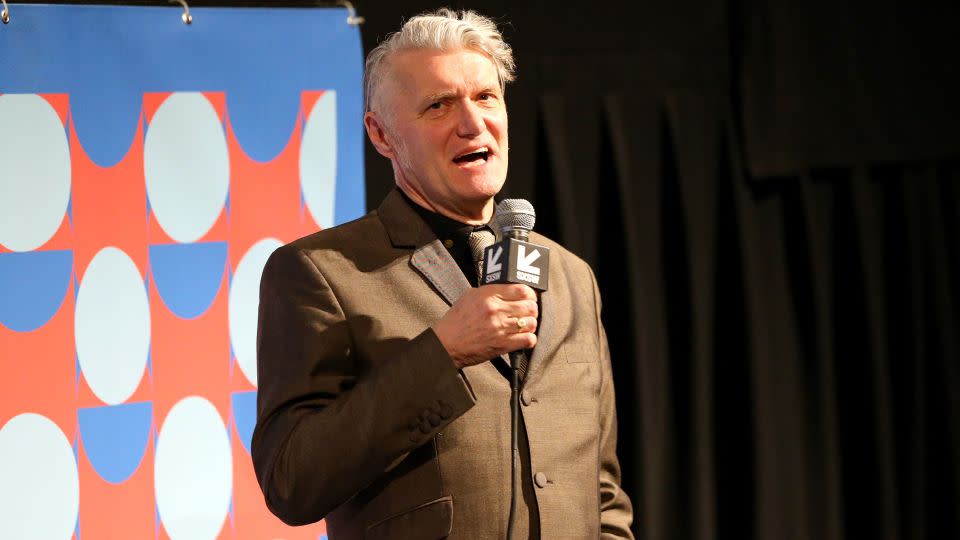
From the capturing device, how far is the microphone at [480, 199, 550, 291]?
61.3 inches

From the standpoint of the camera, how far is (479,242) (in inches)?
76.5

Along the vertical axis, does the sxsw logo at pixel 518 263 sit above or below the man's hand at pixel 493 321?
above

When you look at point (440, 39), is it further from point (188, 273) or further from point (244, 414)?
point (244, 414)

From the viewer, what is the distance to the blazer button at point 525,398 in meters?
1.83

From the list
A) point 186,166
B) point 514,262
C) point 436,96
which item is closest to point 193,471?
point 186,166

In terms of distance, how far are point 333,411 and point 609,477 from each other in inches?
27.0

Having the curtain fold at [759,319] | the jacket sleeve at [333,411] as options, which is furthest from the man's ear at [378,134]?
the curtain fold at [759,319]

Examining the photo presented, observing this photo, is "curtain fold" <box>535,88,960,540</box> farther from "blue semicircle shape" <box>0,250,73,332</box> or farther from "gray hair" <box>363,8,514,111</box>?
"blue semicircle shape" <box>0,250,73,332</box>

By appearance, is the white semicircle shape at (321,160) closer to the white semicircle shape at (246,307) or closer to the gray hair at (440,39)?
the white semicircle shape at (246,307)

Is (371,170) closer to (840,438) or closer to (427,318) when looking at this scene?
(427,318)

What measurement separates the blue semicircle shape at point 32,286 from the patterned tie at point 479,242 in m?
0.92

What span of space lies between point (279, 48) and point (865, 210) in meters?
1.88

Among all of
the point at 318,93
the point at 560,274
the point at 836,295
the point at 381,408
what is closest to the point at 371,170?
the point at 318,93

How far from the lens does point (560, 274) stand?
210cm
